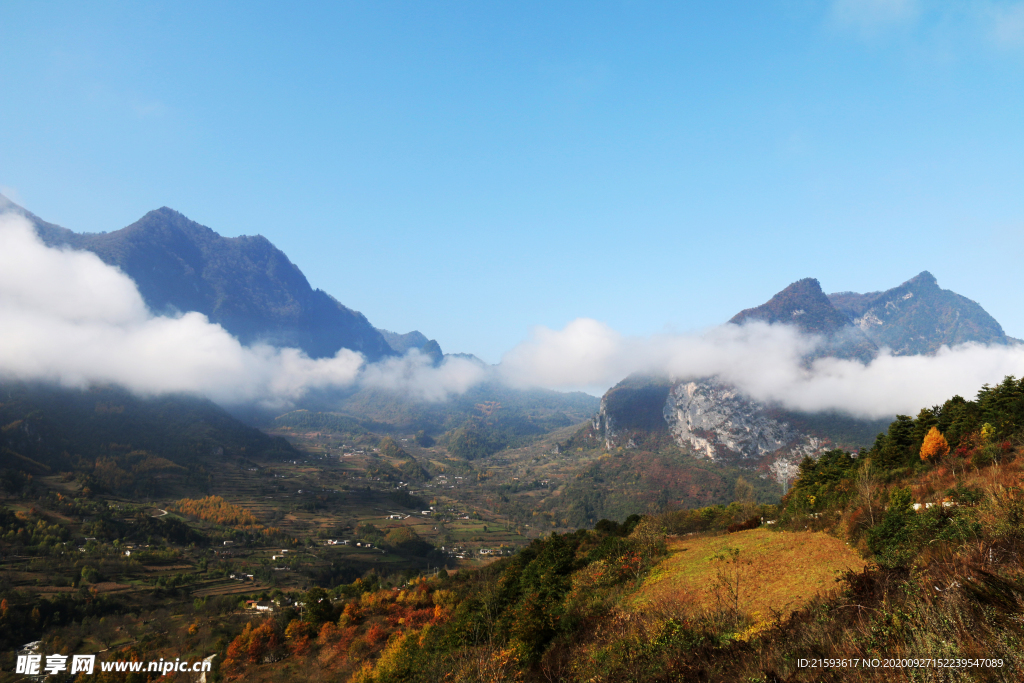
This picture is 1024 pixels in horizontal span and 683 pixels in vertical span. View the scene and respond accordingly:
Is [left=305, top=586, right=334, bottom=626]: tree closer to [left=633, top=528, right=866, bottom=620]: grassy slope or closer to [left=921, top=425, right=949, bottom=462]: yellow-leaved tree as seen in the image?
[left=633, top=528, right=866, bottom=620]: grassy slope

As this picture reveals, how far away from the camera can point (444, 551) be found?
598ft

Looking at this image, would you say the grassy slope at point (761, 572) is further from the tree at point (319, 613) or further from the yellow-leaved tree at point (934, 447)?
the tree at point (319, 613)

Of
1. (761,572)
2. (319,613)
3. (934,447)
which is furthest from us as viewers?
(319,613)

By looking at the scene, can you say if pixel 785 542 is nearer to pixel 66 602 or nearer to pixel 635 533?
pixel 635 533

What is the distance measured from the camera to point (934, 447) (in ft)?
Answer: 136

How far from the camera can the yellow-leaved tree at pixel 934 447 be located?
134 ft

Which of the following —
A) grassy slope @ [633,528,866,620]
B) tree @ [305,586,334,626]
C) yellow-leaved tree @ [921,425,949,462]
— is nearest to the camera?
grassy slope @ [633,528,866,620]

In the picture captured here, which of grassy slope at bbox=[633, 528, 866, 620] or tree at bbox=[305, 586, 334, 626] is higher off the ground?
grassy slope at bbox=[633, 528, 866, 620]

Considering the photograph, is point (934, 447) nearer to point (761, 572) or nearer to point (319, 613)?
point (761, 572)

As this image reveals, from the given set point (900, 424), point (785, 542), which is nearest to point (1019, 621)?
point (785, 542)

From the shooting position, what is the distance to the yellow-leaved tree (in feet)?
134

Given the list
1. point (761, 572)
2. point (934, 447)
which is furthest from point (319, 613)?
point (934, 447)

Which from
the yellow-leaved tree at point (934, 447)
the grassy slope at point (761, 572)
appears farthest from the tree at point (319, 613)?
the yellow-leaved tree at point (934, 447)

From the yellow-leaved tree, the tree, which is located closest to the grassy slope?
the yellow-leaved tree
